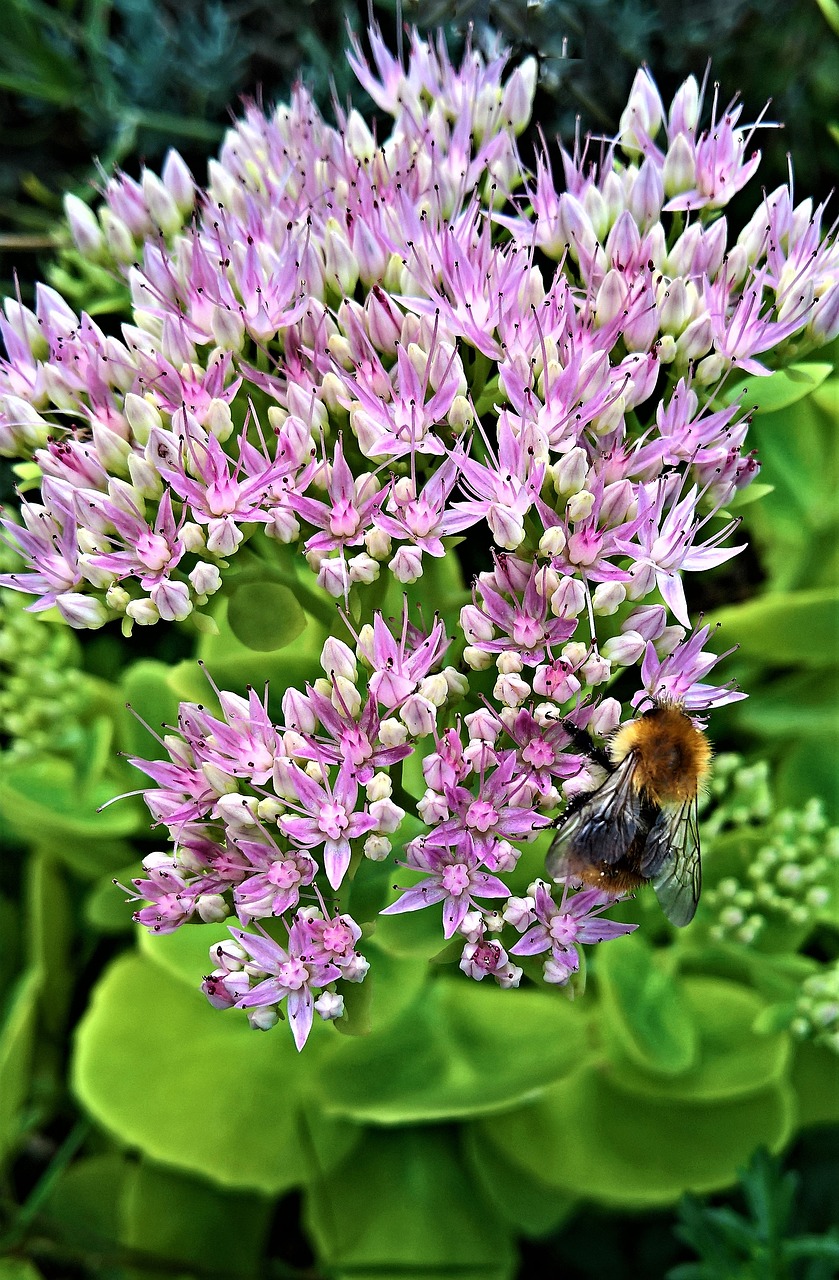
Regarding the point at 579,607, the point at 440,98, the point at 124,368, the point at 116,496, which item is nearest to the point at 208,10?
the point at 440,98

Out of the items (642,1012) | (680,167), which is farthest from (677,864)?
(680,167)

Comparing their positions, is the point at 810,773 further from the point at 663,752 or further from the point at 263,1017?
the point at 263,1017

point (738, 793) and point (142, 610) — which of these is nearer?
point (142, 610)

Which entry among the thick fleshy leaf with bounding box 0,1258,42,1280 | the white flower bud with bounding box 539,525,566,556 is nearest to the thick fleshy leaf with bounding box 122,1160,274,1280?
the thick fleshy leaf with bounding box 0,1258,42,1280

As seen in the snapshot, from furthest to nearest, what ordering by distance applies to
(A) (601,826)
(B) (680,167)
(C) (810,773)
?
(C) (810,773), (B) (680,167), (A) (601,826)

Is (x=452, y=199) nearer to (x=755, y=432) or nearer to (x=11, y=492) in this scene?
(x=755, y=432)
